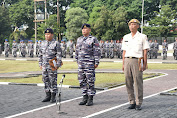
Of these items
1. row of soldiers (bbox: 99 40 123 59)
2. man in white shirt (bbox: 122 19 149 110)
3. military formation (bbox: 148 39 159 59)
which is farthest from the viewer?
row of soldiers (bbox: 99 40 123 59)

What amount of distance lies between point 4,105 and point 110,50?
24565 millimetres

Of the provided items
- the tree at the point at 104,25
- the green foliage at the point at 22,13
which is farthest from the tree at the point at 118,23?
the green foliage at the point at 22,13

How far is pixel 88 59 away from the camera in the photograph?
25.9ft

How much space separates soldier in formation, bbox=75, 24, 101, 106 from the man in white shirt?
89cm

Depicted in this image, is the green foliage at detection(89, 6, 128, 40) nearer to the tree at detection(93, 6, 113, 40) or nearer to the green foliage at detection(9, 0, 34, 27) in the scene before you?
the tree at detection(93, 6, 113, 40)

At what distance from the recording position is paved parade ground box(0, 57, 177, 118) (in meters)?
6.76

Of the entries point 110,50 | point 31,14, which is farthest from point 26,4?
point 110,50

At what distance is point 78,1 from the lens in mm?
61125

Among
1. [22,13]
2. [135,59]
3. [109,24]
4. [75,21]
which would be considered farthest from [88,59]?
[22,13]

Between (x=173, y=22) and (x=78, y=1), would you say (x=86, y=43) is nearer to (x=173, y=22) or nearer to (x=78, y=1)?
(x=173, y=22)

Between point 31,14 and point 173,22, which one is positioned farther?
point 31,14

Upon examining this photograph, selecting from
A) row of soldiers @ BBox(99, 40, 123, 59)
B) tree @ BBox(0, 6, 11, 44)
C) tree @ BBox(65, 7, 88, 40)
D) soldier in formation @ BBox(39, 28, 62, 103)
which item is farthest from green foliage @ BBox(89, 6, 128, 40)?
soldier in formation @ BBox(39, 28, 62, 103)

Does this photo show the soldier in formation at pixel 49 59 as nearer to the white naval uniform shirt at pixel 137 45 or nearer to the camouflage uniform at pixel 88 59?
the camouflage uniform at pixel 88 59

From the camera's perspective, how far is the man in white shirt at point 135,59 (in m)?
7.16
